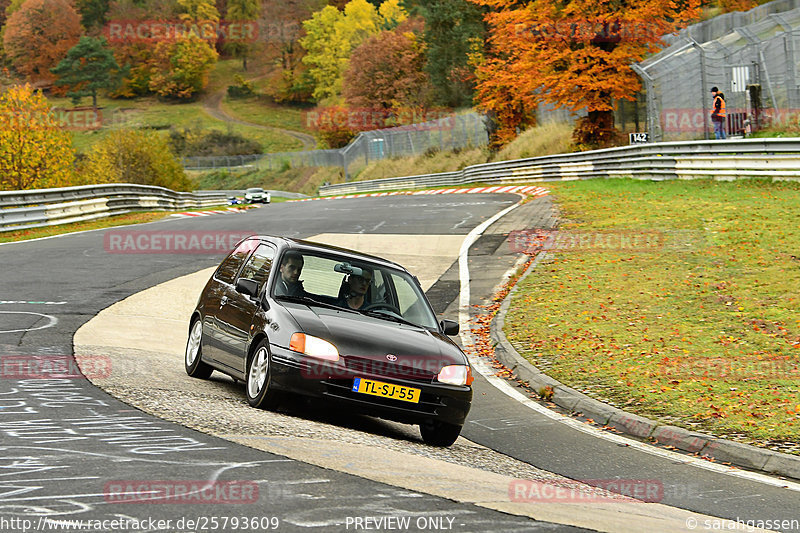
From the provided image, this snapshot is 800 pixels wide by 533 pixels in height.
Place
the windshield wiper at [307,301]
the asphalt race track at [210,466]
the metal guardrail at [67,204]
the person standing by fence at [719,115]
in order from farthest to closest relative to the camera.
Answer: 1. the person standing by fence at [719,115]
2. the metal guardrail at [67,204]
3. the windshield wiper at [307,301]
4. the asphalt race track at [210,466]

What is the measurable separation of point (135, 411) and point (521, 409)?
14.6 feet

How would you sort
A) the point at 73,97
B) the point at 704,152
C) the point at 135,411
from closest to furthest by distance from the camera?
the point at 135,411, the point at 704,152, the point at 73,97

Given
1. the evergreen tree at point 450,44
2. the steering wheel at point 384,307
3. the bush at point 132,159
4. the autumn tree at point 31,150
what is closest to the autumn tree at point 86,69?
the evergreen tree at point 450,44

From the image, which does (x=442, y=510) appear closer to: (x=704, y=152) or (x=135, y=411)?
(x=135, y=411)

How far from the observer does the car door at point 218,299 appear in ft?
33.0

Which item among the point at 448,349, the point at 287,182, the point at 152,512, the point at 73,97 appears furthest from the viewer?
the point at 73,97

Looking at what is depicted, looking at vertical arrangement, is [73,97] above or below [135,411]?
above

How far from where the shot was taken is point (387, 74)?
102 meters

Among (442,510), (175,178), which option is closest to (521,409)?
(442,510)

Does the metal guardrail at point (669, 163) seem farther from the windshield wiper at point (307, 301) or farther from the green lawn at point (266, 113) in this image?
the green lawn at point (266, 113)

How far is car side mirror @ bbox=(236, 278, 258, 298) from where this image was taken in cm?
946

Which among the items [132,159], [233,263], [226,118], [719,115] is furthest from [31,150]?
[226,118]

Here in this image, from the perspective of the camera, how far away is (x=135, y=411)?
8.01 metres

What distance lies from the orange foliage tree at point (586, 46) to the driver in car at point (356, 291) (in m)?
32.9
